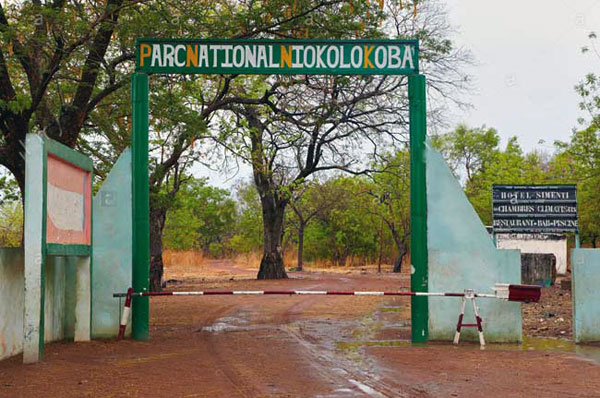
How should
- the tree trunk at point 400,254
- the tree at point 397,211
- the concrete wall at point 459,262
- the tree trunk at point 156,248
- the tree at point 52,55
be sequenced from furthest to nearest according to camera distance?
the tree trunk at point 400,254, the tree at point 397,211, the tree trunk at point 156,248, the tree at point 52,55, the concrete wall at point 459,262

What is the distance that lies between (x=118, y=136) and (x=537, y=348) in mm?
12118

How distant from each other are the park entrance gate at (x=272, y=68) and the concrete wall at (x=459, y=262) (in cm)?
17

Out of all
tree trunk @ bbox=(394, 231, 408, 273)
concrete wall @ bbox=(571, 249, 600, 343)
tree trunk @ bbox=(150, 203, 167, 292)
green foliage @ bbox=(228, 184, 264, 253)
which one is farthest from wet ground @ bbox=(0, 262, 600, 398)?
green foliage @ bbox=(228, 184, 264, 253)

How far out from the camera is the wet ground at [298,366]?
25.2ft

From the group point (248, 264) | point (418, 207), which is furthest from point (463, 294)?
point (248, 264)

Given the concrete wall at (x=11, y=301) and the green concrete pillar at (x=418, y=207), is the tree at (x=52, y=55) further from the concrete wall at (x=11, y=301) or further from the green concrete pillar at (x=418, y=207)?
the green concrete pillar at (x=418, y=207)

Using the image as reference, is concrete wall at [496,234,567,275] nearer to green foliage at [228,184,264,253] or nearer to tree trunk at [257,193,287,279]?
tree trunk at [257,193,287,279]

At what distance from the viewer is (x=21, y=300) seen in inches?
384

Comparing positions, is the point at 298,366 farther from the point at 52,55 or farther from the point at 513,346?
the point at 52,55

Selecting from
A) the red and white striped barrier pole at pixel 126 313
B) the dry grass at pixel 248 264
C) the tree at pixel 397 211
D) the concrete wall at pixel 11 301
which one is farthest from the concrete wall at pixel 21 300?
the dry grass at pixel 248 264

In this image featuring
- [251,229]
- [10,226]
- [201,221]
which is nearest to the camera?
[10,226]

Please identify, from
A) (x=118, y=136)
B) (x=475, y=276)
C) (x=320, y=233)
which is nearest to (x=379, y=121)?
(x=118, y=136)

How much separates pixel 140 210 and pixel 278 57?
3.38m

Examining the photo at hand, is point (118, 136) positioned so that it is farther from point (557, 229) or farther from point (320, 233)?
point (320, 233)
